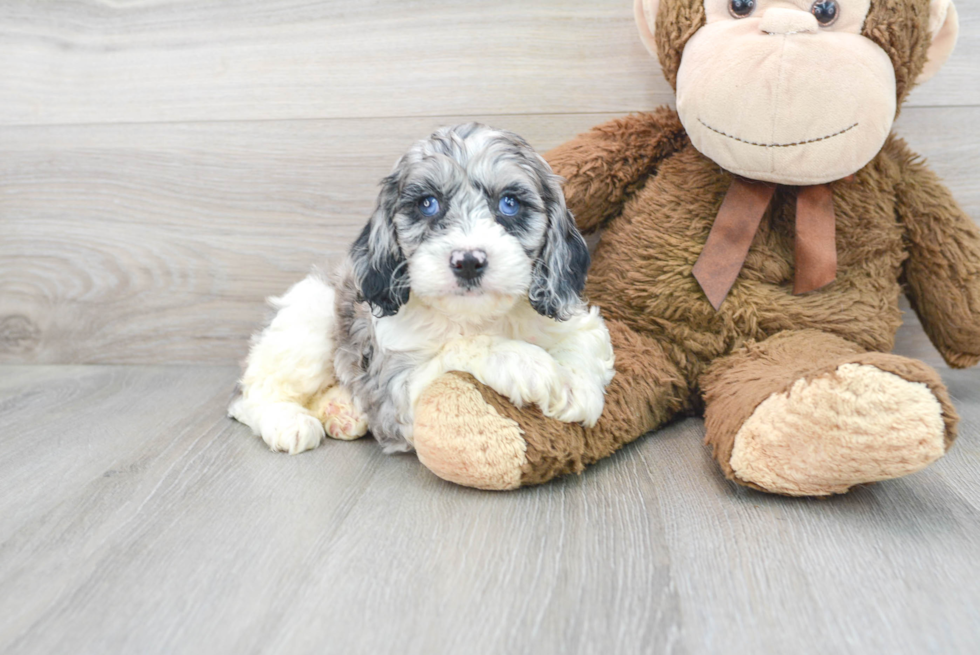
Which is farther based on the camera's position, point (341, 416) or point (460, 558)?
point (341, 416)

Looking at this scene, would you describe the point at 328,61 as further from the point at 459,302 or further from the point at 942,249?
the point at 942,249

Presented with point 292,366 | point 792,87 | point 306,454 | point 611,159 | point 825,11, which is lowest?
point 306,454

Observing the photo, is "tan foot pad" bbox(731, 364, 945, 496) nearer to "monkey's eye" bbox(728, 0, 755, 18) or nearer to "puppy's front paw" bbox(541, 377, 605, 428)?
"puppy's front paw" bbox(541, 377, 605, 428)

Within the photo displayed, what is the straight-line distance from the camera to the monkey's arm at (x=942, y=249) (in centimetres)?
193

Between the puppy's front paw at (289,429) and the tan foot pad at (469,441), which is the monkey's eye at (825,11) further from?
the puppy's front paw at (289,429)

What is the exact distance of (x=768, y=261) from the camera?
6.28 feet

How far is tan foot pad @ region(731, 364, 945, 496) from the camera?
4.41 ft

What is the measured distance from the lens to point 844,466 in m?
1.42

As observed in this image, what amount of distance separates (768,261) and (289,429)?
4.05ft

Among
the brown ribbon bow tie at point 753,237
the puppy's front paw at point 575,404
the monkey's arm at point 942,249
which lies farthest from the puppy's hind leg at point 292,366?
the monkey's arm at point 942,249

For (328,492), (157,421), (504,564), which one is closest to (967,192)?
(504,564)

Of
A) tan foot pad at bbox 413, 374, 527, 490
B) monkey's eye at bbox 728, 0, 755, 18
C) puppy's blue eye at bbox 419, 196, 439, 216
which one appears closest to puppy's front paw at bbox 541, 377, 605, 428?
tan foot pad at bbox 413, 374, 527, 490

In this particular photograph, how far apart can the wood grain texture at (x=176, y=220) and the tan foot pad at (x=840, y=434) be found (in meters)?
1.14

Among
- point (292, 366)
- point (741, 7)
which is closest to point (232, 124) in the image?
point (292, 366)
